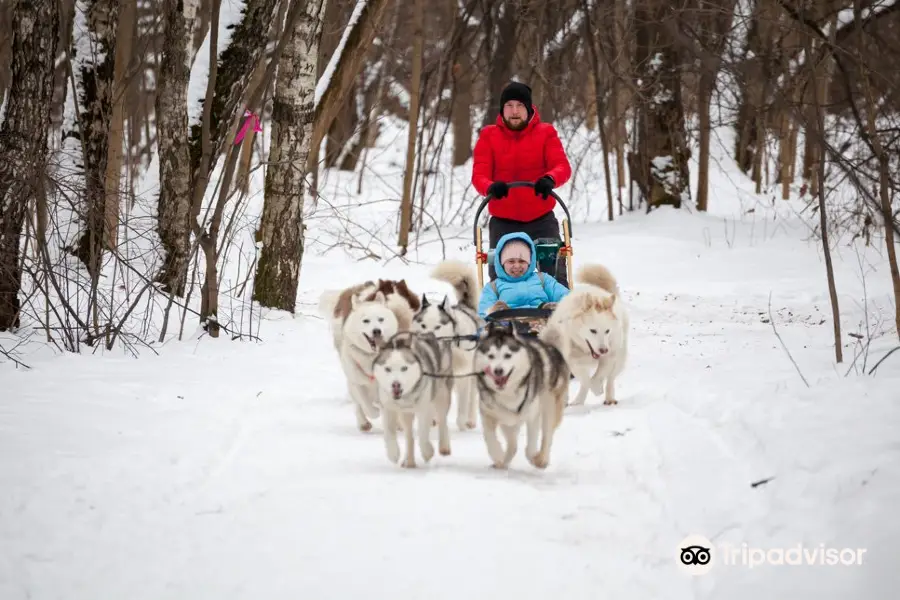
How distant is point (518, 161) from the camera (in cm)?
736

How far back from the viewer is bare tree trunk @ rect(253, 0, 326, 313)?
8.62 meters

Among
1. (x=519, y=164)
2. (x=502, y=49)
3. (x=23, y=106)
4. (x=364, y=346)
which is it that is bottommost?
(x=364, y=346)

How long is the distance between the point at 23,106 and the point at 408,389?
419 cm

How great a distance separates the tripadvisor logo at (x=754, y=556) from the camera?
312 centimetres

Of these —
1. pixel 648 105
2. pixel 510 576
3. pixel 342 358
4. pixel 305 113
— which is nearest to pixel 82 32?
pixel 305 113

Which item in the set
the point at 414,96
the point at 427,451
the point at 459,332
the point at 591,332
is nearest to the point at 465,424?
the point at 459,332

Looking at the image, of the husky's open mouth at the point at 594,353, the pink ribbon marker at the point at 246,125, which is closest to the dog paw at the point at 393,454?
the husky's open mouth at the point at 594,353

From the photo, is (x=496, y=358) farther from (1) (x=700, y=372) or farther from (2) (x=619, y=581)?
(1) (x=700, y=372)

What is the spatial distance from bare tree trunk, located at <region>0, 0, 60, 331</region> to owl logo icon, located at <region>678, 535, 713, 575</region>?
5.15 m

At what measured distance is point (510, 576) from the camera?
3.16m

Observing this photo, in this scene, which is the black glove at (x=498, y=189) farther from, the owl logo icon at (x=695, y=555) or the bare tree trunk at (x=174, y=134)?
the owl logo icon at (x=695, y=555)

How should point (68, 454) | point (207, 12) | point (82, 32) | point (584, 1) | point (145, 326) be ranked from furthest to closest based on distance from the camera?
point (207, 12) < point (584, 1) < point (82, 32) < point (145, 326) < point (68, 454)

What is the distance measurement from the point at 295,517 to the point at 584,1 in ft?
31.7

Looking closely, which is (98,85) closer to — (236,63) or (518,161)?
(236,63)
